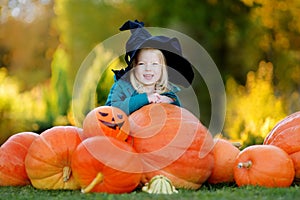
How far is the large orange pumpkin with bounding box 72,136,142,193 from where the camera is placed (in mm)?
2910

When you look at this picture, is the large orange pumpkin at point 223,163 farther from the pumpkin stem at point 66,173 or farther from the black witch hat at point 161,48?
the pumpkin stem at point 66,173

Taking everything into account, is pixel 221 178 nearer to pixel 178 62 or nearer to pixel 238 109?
pixel 178 62

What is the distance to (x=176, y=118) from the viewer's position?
3.38 metres

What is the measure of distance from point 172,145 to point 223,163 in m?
0.50

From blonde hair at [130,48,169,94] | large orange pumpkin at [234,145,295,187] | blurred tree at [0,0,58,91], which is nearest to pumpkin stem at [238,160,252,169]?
large orange pumpkin at [234,145,295,187]

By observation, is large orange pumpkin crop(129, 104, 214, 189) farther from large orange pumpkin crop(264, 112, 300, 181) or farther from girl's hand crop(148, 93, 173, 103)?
large orange pumpkin crop(264, 112, 300, 181)

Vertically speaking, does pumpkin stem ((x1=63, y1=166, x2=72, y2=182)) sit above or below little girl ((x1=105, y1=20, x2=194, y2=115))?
below

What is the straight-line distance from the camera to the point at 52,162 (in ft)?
10.3

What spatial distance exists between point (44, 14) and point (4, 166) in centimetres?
1495

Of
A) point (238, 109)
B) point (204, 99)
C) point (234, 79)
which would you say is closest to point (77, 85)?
point (238, 109)

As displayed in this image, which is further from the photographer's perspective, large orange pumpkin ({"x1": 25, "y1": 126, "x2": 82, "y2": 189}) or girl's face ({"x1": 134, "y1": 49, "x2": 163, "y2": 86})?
girl's face ({"x1": 134, "y1": 49, "x2": 163, "y2": 86})

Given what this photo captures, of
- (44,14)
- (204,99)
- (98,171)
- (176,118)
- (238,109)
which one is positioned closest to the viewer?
(98,171)

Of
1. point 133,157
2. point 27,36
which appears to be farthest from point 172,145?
point 27,36

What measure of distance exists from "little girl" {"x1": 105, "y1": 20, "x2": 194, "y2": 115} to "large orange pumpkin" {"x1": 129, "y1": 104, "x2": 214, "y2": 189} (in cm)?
24
